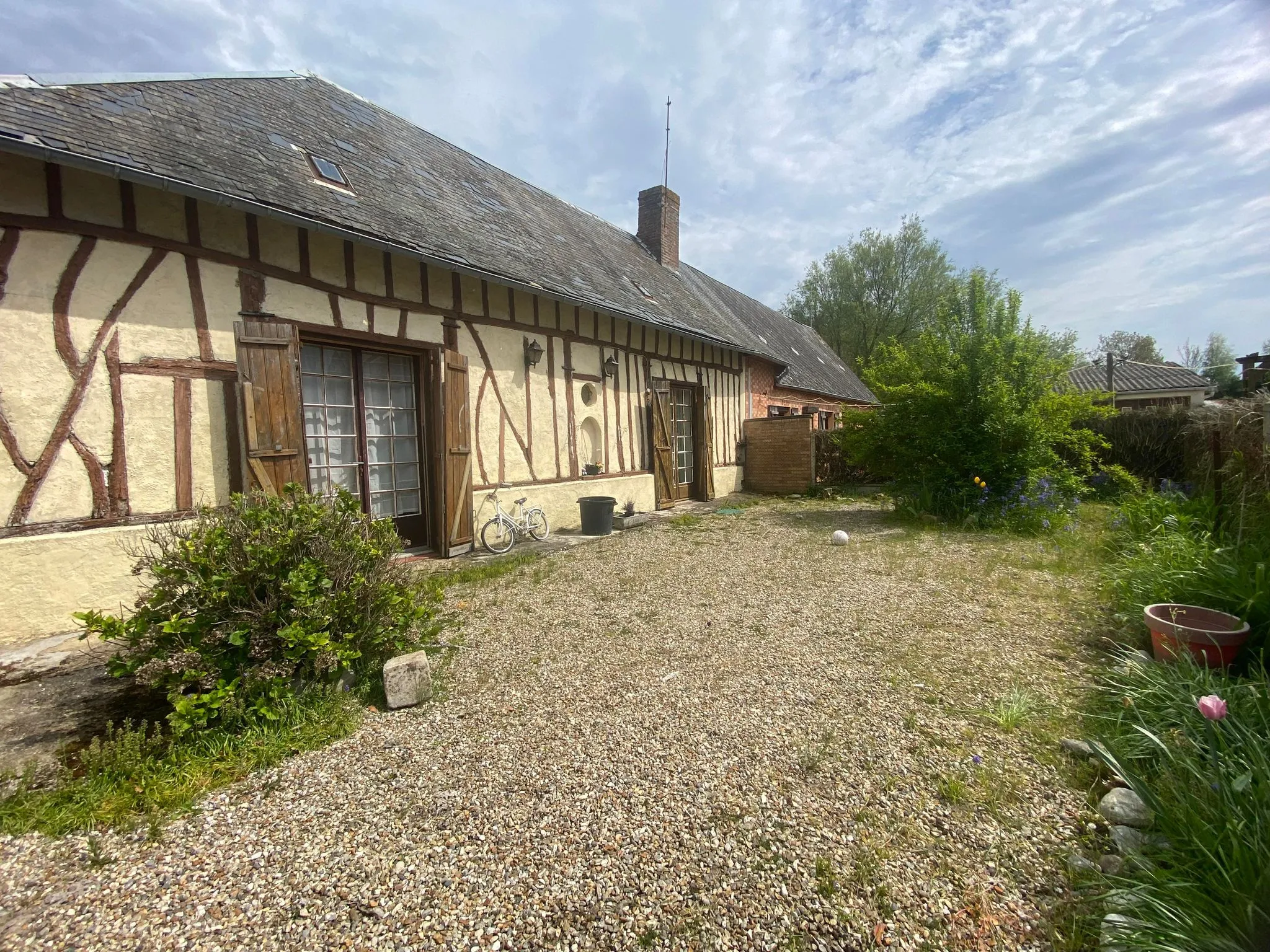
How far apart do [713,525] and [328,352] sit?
466 cm

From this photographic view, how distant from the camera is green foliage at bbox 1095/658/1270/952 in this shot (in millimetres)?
1162

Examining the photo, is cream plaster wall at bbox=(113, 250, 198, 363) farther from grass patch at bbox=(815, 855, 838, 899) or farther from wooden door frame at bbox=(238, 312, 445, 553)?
grass patch at bbox=(815, 855, 838, 899)

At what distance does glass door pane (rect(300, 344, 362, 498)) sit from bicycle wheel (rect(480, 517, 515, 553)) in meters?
1.25

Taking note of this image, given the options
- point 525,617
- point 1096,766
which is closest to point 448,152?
point 525,617

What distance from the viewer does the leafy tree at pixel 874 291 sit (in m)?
21.3

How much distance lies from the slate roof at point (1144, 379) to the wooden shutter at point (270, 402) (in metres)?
24.4

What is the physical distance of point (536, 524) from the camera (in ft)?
20.1

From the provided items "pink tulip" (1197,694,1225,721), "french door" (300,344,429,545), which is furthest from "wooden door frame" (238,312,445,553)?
"pink tulip" (1197,694,1225,721)

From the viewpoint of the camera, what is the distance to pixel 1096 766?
1854 millimetres

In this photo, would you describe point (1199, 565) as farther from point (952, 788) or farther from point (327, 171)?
point (327, 171)

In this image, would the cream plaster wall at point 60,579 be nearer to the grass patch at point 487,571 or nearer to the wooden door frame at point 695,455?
the grass patch at point 487,571

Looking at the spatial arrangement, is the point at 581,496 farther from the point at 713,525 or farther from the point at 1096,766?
the point at 1096,766

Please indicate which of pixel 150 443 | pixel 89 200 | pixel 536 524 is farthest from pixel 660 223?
pixel 150 443

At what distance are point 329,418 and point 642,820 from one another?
4.29 meters
